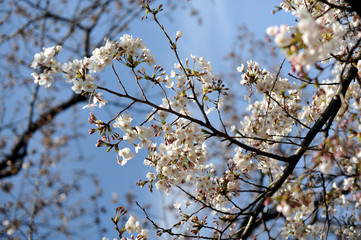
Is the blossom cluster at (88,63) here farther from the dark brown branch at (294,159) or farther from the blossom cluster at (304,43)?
the dark brown branch at (294,159)

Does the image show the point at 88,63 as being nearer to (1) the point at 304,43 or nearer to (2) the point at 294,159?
(1) the point at 304,43

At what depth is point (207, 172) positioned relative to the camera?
10.9 feet

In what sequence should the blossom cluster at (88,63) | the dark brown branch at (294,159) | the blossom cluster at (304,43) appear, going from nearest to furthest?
the blossom cluster at (304,43) < the blossom cluster at (88,63) < the dark brown branch at (294,159)

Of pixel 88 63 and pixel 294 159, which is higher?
pixel 88 63

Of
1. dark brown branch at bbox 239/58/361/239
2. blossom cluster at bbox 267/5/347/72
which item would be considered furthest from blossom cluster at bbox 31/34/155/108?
dark brown branch at bbox 239/58/361/239

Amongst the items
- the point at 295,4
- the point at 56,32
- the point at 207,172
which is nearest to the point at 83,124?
the point at 56,32

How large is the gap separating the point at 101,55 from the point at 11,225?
6.06 m

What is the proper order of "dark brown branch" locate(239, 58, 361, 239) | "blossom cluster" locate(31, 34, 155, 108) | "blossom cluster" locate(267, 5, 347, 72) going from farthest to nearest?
"dark brown branch" locate(239, 58, 361, 239) < "blossom cluster" locate(31, 34, 155, 108) < "blossom cluster" locate(267, 5, 347, 72)

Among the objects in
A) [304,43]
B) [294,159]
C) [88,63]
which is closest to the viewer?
[304,43]

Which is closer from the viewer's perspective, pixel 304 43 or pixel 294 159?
pixel 304 43

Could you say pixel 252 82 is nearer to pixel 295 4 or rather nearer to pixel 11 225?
pixel 295 4

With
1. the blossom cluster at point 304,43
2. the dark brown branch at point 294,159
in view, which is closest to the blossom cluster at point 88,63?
the blossom cluster at point 304,43

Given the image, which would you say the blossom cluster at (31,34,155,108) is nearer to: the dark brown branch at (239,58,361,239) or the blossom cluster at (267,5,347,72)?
the blossom cluster at (267,5,347,72)

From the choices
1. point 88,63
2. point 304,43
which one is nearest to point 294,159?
point 304,43
